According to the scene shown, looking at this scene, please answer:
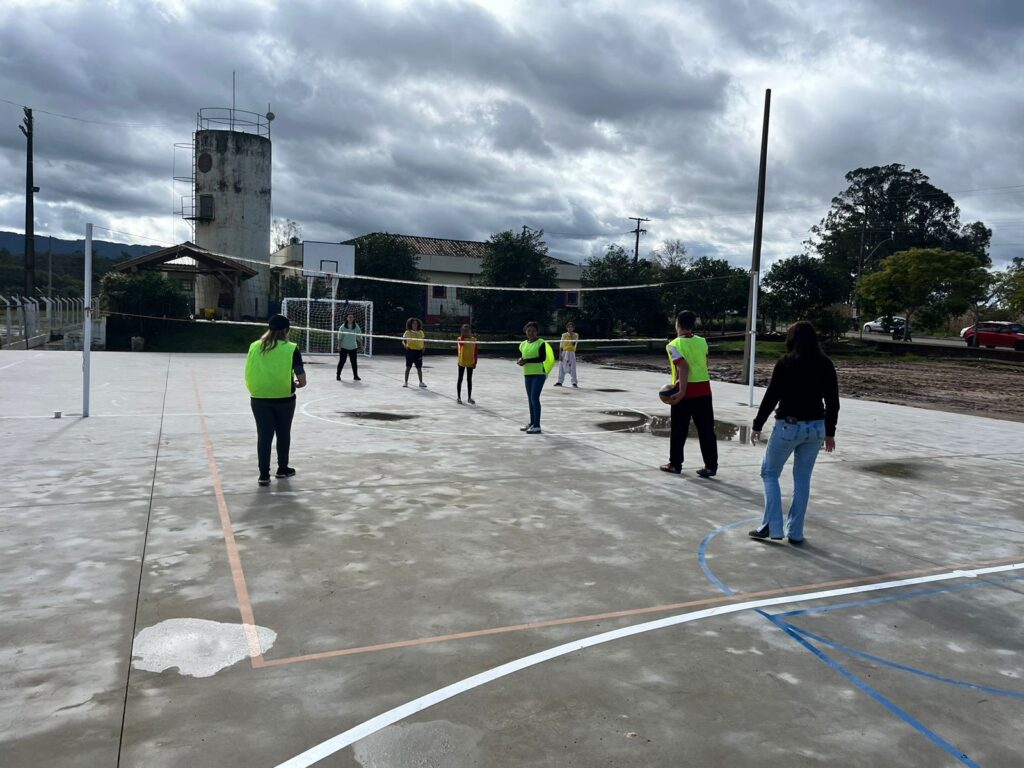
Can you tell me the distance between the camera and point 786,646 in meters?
4.37

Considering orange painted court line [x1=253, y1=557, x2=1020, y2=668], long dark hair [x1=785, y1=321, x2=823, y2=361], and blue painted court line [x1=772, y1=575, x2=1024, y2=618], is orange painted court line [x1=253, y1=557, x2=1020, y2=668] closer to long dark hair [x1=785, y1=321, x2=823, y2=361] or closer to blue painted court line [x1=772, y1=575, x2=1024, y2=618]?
blue painted court line [x1=772, y1=575, x2=1024, y2=618]

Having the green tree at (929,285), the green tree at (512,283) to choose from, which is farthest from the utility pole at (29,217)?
the green tree at (929,285)

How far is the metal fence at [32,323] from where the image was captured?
2897 centimetres

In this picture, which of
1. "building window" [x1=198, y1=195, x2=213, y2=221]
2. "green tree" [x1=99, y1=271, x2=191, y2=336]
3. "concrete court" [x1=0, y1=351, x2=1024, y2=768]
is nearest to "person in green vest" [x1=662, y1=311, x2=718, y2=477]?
"concrete court" [x1=0, y1=351, x2=1024, y2=768]

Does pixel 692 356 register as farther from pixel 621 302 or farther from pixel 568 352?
pixel 621 302

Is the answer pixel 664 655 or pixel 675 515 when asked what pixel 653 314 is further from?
pixel 664 655

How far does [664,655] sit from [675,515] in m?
3.08

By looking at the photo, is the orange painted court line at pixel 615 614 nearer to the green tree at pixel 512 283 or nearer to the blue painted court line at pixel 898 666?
the blue painted court line at pixel 898 666

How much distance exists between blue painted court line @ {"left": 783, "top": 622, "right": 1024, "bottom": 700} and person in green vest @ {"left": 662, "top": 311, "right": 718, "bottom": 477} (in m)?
4.40

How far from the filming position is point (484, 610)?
477 cm

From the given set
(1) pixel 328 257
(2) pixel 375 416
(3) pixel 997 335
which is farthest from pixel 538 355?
(3) pixel 997 335

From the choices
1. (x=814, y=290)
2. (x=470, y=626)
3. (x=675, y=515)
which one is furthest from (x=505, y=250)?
(x=470, y=626)

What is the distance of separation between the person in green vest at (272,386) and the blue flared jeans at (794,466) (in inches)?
189

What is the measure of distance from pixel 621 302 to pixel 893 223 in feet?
150
